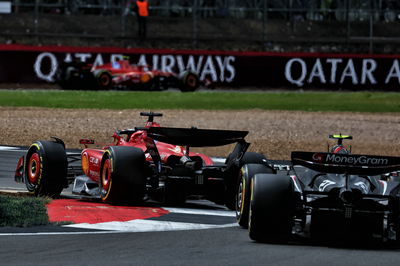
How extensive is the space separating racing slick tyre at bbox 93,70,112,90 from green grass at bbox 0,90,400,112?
3.20 ft

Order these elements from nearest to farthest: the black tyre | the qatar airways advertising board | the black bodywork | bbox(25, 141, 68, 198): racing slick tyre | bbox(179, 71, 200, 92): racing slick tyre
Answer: the black bodywork
the black tyre
bbox(25, 141, 68, 198): racing slick tyre
bbox(179, 71, 200, 92): racing slick tyre
the qatar airways advertising board

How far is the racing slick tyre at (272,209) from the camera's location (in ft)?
27.1

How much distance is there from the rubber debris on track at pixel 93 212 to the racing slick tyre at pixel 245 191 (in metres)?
1.19

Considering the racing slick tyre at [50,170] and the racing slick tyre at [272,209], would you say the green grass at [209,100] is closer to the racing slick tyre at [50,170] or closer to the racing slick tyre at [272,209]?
the racing slick tyre at [50,170]

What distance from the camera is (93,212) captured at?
33.6ft

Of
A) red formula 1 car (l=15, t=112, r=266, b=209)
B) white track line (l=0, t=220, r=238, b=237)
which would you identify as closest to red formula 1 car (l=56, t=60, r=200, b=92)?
red formula 1 car (l=15, t=112, r=266, b=209)

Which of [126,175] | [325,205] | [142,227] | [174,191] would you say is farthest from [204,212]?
[325,205]

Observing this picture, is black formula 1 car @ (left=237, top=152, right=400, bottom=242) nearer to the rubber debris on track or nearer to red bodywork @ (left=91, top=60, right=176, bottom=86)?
the rubber debris on track

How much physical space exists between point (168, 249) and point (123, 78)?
25852mm

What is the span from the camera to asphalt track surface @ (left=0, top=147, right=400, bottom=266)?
7395 millimetres

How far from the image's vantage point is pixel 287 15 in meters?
35.3

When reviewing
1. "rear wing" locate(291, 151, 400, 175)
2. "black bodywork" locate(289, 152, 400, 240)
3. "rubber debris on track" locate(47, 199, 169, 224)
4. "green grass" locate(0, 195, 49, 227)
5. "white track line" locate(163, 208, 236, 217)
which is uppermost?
"rear wing" locate(291, 151, 400, 175)

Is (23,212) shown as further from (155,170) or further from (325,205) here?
(325,205)

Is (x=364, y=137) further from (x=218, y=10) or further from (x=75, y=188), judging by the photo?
(x=218, y=10)
